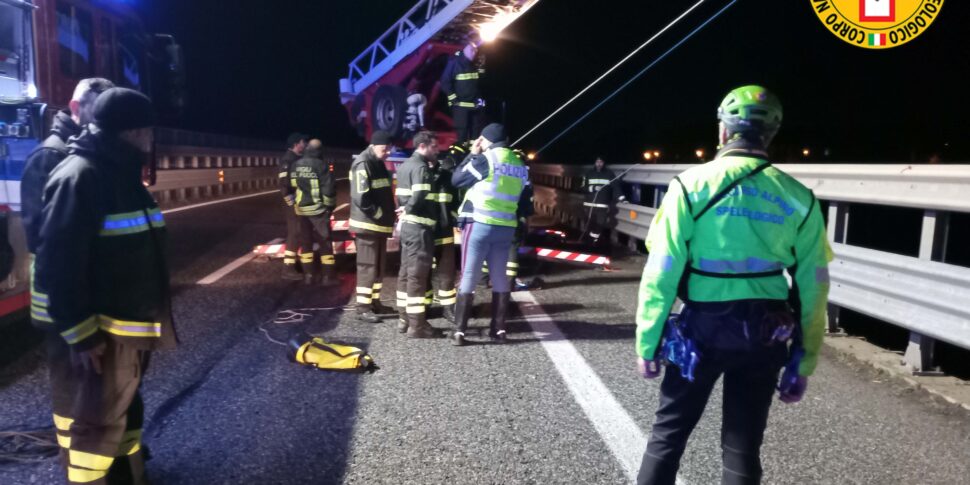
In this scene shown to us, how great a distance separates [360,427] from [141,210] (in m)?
1.79

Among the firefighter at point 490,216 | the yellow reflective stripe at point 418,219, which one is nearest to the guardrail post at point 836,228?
the firefighter at point 490,216

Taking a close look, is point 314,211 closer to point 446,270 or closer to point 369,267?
point 369,267

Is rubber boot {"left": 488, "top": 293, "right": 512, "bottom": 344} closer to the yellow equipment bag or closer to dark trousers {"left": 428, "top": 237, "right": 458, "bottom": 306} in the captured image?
dark trousers {"left": 428, "top": 237, "right": 458, "bottom": 306}

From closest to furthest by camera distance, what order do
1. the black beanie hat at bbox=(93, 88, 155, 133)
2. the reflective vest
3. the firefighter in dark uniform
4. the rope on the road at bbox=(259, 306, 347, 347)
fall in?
the black beanie hat at bbox=(93, 88, 155, 133) → the reflective vest → the rope on the road at bbox=(259, 306, 347, 347) → the firefighter in dark uniform

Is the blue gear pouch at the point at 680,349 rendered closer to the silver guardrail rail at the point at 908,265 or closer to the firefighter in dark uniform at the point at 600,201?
the silver guardrail rail at the point at 908,265

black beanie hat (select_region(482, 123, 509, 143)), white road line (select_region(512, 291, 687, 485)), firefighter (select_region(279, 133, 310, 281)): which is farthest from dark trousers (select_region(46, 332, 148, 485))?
firefighter (select_region(279, 133, 310, 281))

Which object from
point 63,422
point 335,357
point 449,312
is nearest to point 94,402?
point 63,422

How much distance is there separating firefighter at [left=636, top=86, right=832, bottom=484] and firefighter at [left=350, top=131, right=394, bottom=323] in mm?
4447

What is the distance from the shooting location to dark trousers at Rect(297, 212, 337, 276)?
864 centimetres

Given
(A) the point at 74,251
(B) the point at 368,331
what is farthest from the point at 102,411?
(B) the point at 368,331

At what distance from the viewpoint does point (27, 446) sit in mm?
3686

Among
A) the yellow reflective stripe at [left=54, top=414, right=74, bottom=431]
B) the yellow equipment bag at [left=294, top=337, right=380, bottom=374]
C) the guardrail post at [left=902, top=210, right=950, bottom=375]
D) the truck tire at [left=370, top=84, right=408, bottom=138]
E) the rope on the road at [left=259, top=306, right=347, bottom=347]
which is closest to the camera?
the yellow reflective stripe at [left=54, top=414, right=74, bottom=431]

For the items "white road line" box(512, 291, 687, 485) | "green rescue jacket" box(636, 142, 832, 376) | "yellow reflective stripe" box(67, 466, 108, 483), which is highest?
"green rescue jacket" box(636, 142, 832, 376)

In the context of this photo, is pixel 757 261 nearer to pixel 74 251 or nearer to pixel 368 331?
pixel 74 251
